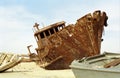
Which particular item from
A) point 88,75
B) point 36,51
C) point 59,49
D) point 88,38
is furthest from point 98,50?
point 88,75

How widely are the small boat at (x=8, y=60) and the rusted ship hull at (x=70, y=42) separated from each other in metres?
2.04

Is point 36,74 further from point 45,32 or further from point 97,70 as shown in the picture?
point 97,70

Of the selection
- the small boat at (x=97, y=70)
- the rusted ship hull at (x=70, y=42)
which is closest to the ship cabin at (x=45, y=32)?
the rusted ship hull at (x=70, y=42)

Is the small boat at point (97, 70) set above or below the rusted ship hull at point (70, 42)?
below

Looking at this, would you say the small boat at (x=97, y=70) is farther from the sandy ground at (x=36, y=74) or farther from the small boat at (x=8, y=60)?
the small boat at (x=8, y=60)

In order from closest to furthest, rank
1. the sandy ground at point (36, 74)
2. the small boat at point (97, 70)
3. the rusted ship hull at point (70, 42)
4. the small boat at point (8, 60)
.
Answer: the small boat at point (97, 70)
the sandy ground at point (36, 74)
the small boat at point (8, 60)
the rusted ship hull at point (70, 42)

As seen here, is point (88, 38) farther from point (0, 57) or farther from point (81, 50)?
point (0, 57)

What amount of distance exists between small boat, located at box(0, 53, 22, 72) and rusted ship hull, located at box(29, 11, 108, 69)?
2043mm

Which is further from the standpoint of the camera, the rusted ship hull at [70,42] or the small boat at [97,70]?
the rusted ship hull at [70,42]

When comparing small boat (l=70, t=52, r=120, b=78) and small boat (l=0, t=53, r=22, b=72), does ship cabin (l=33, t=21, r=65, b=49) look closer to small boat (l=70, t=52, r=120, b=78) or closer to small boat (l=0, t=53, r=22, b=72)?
small boat (l=0, t=53, r=22, b=72)

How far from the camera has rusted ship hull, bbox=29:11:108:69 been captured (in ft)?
68.2

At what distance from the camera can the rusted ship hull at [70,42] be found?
818 inches

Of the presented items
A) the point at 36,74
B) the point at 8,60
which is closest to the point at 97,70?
the point at 36,74

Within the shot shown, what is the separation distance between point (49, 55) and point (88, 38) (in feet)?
8.25
